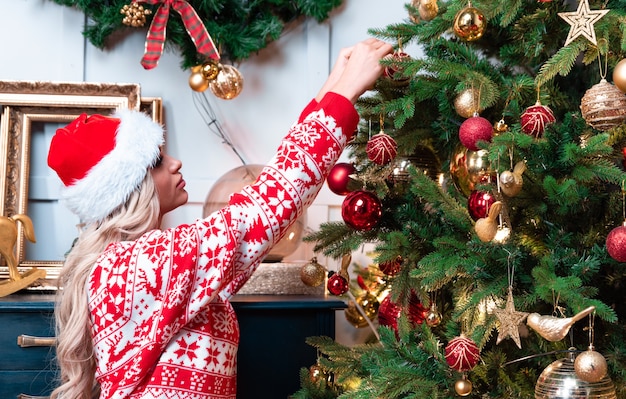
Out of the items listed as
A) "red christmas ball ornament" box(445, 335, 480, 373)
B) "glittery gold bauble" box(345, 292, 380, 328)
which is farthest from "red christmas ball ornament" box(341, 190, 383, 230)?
"glittery gold bauble" box(345, 292, 380, 328)

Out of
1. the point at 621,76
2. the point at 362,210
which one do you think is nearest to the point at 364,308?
the point at 362,210

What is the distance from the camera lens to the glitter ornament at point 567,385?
3.57 feet

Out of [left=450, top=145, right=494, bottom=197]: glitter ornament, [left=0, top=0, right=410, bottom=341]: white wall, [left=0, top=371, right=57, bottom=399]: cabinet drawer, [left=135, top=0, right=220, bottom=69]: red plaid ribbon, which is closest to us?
[left=450, top=145, right=494, bottom=197]: glitter ornament

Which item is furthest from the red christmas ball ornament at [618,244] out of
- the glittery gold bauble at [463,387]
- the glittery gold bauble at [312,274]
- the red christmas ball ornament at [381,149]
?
the glittery gold bauble at [312,274]

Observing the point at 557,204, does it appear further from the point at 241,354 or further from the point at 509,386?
the point at 241,354

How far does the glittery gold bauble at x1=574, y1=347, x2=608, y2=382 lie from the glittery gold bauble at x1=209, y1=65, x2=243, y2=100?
125 centimetres

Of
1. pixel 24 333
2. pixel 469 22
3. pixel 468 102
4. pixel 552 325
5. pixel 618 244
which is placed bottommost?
pixel 24 333

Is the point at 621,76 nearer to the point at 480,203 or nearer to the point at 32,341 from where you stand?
the point at 480,203

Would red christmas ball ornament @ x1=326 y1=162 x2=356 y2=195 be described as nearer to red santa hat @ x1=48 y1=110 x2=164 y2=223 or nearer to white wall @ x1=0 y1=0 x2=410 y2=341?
red santa hat @ x1=48 y1=110 x2=164 y2=223

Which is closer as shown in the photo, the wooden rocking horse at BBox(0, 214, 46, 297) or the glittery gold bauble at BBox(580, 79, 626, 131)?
the glittery gold bauble at BBox(580, 79, 626, 131)

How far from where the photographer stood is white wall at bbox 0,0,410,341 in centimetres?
212

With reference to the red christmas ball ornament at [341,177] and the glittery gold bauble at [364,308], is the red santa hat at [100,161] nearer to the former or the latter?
the red christmas ball ornament at [341,177]

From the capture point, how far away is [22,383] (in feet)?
5.25

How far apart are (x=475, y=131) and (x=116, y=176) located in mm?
675
